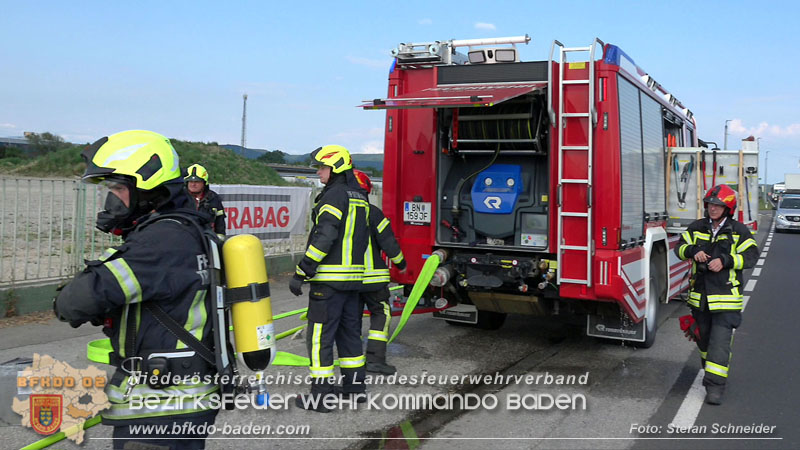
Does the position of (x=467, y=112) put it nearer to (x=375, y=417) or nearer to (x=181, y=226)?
(x=375, y=417)

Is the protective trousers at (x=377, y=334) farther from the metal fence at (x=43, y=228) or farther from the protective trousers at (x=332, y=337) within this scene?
the metal fence at (x=43, y=228)

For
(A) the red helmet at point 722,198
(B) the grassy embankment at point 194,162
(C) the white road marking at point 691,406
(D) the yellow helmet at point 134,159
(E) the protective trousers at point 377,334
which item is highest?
(B) the grassy embankment at point 194,162

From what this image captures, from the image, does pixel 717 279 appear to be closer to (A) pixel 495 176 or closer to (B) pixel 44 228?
(A) pixel 495 176

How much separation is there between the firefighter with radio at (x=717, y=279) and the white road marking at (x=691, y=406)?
0.44ft

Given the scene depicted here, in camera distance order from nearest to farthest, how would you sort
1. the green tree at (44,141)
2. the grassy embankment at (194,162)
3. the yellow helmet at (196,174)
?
1. the yellow helmet at (196,174)
2. the grassy embankment at (194,162)
3. the green tree at (44,141)

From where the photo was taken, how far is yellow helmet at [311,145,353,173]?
17.4 ft

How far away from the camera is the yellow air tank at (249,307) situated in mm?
2635

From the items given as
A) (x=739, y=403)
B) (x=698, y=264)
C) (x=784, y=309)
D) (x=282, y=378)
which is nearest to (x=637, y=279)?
(x=698, y=264)

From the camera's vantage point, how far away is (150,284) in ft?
7.70

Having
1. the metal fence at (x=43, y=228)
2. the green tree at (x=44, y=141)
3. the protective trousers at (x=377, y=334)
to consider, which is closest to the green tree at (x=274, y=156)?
the green tree at (x=44, y=141)

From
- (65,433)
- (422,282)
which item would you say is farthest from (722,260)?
(65,433)

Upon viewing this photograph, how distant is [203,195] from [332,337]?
307 centimetres

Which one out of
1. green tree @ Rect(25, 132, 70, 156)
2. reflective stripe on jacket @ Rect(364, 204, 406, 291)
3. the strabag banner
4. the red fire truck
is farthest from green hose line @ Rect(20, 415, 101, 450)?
green tree @ Rect(25, 132, 70, 156)

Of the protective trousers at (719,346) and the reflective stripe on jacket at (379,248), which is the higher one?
the reflective stripe on jacket at (379,248)
